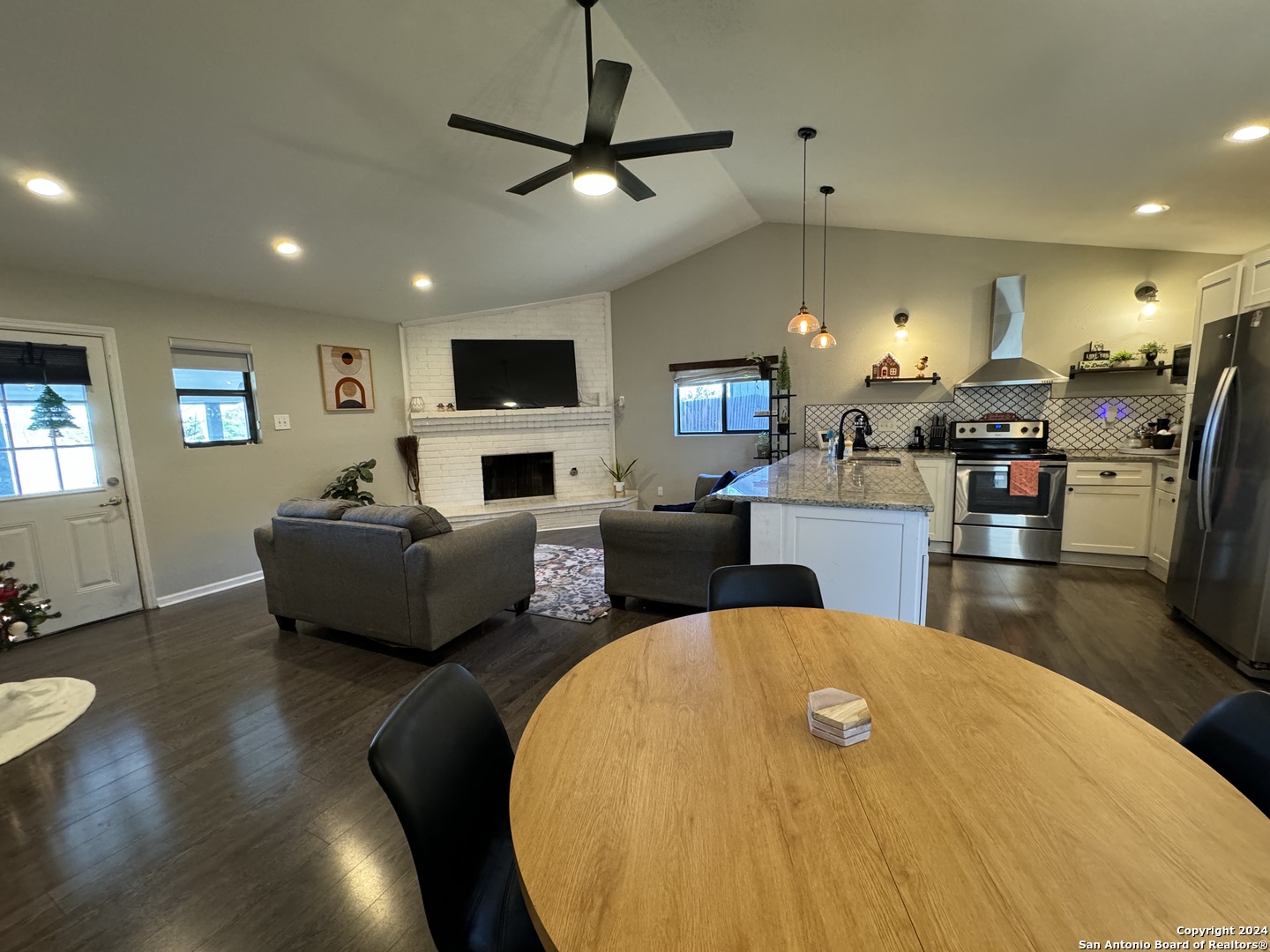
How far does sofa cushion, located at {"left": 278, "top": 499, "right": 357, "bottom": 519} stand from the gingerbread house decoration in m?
4.72

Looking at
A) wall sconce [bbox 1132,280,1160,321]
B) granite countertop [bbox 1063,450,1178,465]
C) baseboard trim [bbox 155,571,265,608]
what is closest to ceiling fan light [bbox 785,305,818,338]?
granite countertop [bbox 1063,450,1178,465]

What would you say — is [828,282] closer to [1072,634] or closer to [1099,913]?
[1072,634]

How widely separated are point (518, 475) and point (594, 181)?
4486 mm

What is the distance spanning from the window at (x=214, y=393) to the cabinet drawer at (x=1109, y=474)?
6725mm

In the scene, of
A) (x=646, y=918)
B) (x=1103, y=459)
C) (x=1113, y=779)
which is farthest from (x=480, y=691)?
(x=1103, y=459)

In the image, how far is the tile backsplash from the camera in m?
4.39

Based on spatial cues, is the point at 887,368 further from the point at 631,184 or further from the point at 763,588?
the point at 763,588

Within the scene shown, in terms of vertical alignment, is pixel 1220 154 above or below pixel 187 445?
above

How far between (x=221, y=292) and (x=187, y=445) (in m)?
1.22

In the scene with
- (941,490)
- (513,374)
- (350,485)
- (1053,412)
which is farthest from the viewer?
(513,374)

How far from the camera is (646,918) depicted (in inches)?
23.7

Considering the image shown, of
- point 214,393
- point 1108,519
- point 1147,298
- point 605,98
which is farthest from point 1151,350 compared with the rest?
point 214,393

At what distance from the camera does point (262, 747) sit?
2111 mm

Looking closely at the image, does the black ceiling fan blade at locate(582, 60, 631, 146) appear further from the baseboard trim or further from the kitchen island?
the baseboard trim
